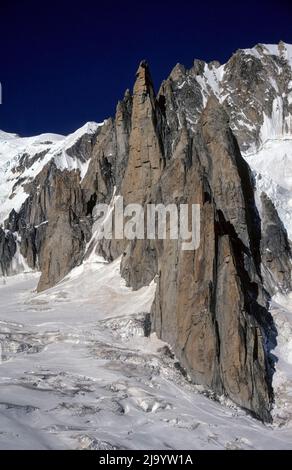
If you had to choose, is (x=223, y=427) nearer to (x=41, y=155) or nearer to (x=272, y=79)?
(x=272, y=79)

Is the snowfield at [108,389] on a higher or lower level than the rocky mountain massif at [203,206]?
lower

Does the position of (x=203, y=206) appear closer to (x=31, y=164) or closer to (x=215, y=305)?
(x=215, y=305)

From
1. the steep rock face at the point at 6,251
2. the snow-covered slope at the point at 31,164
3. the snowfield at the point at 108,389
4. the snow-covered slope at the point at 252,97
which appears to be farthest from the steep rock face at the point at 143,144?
the snow-covered slope at the point at 31,164

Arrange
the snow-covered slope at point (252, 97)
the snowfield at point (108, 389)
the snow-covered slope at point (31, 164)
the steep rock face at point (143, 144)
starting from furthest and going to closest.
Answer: the snow-covered slope at point (31, 164)
the snow-covered slope at point (252, 97)
the steep rock face at point (143, 144)
the snowfield at point (108, 389)

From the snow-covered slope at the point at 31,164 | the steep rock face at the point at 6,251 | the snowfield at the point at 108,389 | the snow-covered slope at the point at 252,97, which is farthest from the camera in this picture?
the snow-covered slope at the point at 31,164

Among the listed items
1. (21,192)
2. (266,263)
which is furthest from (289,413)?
(21,192)

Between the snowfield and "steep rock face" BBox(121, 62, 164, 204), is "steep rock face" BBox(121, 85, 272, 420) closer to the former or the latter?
the snowfield

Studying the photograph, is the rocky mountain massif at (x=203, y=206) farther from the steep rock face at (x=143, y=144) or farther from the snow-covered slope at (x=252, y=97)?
the snow-covered slope at (x=252, y=97)
